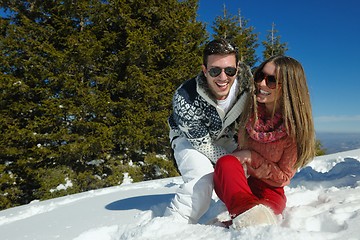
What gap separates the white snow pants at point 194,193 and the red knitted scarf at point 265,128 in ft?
1.21

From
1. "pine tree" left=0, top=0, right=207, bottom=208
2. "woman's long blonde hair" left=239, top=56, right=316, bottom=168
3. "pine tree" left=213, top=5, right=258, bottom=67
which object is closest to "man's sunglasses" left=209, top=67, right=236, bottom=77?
"woman's long blonde hair" left=239, top=56, right=316, bottom=168

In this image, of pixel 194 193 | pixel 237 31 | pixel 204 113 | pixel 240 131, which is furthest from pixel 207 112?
pixel 237 31

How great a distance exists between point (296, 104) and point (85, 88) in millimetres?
6361

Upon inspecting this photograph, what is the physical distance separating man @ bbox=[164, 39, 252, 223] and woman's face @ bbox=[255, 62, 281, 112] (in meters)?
0.15

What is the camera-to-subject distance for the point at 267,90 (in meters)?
1.80

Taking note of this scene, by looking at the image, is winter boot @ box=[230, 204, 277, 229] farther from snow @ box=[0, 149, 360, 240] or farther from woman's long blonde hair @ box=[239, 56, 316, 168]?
woman's long blonde hair @ box=[239, 56, 316, 168]

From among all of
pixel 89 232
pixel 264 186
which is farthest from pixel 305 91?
pixel 89 232

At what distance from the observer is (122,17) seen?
25.6 ft

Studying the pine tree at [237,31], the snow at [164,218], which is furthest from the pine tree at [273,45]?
the snow at [164,218]

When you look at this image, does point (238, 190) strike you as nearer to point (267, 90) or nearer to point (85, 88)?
point (267, 90)

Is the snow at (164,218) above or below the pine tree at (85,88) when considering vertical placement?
below

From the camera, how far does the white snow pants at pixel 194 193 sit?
182 centimetres

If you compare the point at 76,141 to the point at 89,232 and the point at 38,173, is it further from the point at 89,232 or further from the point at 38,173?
the point at 89,232

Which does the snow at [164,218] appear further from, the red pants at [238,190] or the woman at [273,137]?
the woman at [273,137]
